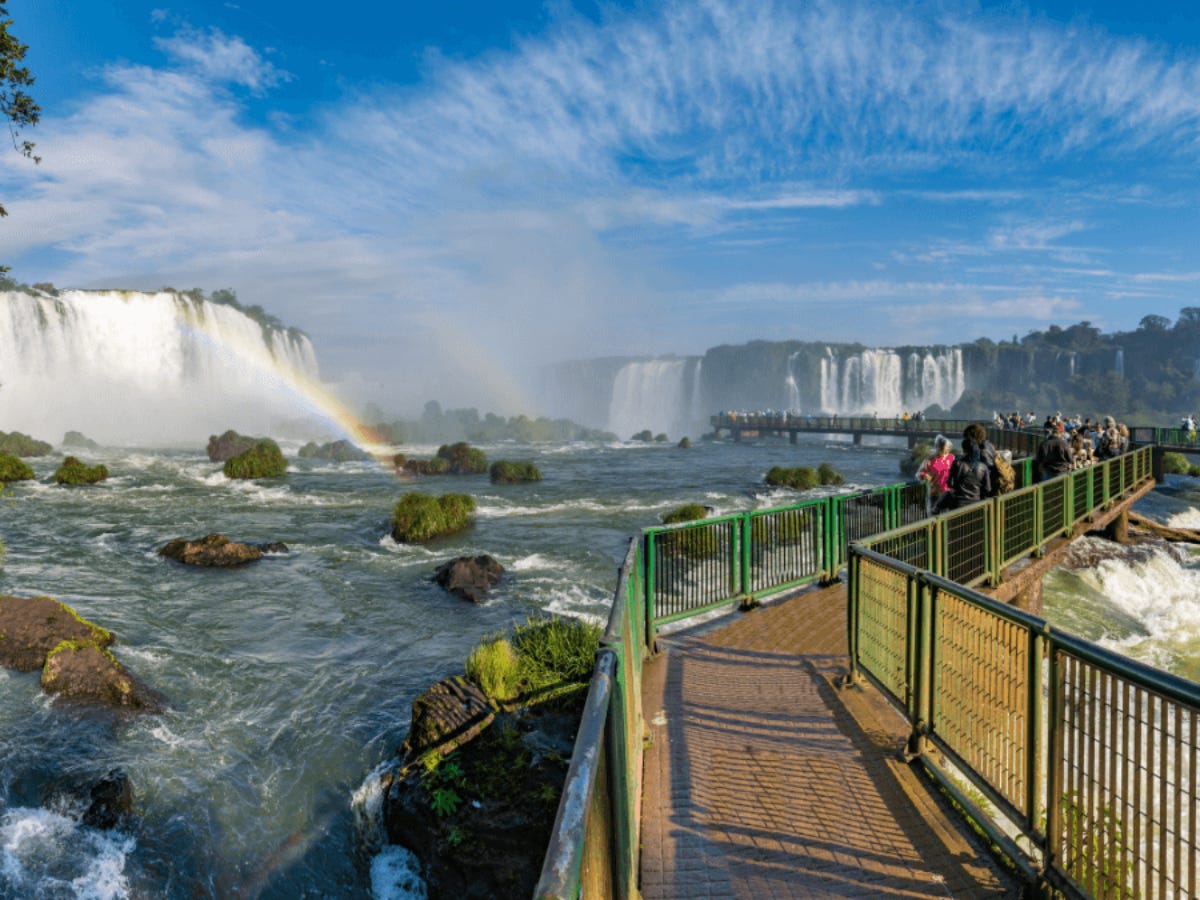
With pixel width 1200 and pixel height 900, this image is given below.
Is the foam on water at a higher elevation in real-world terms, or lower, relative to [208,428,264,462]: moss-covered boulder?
lower

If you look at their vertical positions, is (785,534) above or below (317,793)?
above

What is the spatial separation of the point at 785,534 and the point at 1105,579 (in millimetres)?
12998

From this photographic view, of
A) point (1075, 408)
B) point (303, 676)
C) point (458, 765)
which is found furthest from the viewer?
point (1075, 408)

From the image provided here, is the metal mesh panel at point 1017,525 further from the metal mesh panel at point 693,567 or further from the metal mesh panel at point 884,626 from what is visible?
the metal mesh panel at point 884,626

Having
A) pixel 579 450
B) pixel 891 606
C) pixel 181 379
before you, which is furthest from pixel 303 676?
pixel 181 379

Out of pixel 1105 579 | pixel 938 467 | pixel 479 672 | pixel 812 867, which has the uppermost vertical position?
pixel 938 467

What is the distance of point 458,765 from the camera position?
7.64 meters

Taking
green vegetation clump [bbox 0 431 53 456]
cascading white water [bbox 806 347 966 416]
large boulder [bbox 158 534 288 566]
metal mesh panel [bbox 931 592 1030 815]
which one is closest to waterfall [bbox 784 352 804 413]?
cascading white water [bbox 806 347 966 416]

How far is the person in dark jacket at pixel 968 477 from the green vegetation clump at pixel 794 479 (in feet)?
82.8

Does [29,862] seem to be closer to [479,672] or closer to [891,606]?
[479,672]

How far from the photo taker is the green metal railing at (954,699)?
2.73 meters

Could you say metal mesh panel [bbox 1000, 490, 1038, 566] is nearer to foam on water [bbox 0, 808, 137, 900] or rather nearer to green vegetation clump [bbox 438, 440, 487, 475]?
foam on water [bbox 0, 808, 137, 900]

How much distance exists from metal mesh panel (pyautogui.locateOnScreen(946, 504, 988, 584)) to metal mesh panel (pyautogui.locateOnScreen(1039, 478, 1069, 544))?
356 centimetres

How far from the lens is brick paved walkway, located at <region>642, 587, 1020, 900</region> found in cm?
409
